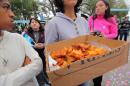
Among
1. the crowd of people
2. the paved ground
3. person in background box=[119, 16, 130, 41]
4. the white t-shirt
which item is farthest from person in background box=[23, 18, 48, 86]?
person in background box=[119, 16, 130, 41]

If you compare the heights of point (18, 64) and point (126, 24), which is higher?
point (18, 64)

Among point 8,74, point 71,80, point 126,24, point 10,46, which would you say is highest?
point 10,46

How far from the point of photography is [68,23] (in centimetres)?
279

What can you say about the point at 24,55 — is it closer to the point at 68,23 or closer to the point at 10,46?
the point at 10,46

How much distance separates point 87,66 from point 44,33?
125cm

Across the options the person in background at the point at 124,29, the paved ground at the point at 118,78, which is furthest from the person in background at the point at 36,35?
the person in background at the point at 124,29

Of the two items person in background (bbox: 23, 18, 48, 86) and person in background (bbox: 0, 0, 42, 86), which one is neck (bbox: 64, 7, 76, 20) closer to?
person in background (bbox: 0, 0, 42, 86)

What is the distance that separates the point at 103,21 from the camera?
442cm

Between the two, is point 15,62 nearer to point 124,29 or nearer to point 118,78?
point 118,78

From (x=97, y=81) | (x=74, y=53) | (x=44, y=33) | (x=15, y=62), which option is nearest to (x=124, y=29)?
(x=97, y=81)

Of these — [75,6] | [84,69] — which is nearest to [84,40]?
[75,6]

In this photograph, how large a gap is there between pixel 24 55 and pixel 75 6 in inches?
44.7

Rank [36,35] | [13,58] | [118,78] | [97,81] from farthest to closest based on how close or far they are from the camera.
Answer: [118,78], [36,35], [97,81], [13,58]

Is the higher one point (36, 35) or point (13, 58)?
point (13, 58)
